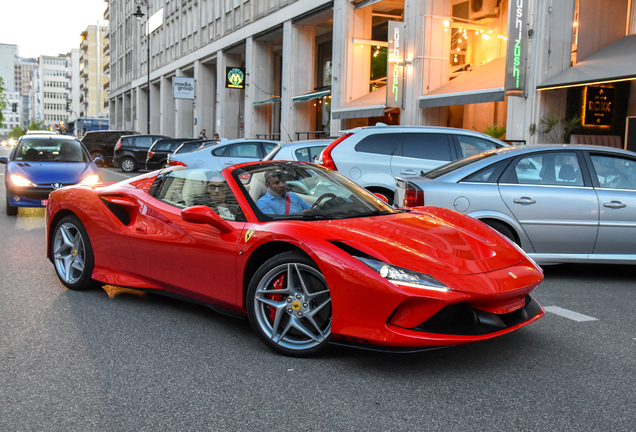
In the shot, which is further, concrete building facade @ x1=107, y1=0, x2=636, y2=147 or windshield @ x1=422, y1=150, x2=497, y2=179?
concrete building facade @ x1=107, y1=0, x2=636, y2=147

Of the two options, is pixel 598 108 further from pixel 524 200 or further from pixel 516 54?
pixel 524 200

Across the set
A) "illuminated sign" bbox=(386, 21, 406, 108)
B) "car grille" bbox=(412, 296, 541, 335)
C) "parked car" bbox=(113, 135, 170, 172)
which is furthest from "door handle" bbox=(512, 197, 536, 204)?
"parked car" bbox=(113, 135, 170, 172)

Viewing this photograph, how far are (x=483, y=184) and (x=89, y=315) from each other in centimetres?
416

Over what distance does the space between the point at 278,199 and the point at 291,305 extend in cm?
96

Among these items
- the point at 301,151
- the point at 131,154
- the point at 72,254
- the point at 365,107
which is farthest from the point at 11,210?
the point at 131,154

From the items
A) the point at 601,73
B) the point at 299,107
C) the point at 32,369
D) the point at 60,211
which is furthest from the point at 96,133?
the point at 32,369

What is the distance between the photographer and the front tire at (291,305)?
12.5ft

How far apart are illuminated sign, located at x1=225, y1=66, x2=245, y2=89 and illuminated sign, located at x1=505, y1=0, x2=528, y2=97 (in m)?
22.6

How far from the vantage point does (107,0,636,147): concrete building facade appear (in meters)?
15.8

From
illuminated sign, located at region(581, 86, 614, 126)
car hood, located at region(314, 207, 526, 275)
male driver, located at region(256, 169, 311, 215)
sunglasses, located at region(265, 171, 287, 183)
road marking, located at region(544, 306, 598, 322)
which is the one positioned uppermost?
illuminated sign, located at region(581, 86, 614, 126)

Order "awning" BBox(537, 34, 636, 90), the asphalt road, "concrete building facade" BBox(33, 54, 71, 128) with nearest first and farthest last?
1. the asphalt road
2. "awning" BBox(537, 34, 636, 90)
3. "concrete building facade" BBox(33, 54, 71, 128)

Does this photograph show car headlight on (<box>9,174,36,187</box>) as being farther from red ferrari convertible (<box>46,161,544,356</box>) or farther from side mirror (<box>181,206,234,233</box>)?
side mirror (<box>181,206,234,233</box>)

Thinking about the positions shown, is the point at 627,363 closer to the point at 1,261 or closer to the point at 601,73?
the point at 1,261

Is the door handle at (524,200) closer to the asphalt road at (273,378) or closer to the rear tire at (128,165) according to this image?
the asphalt road at (273,378)
